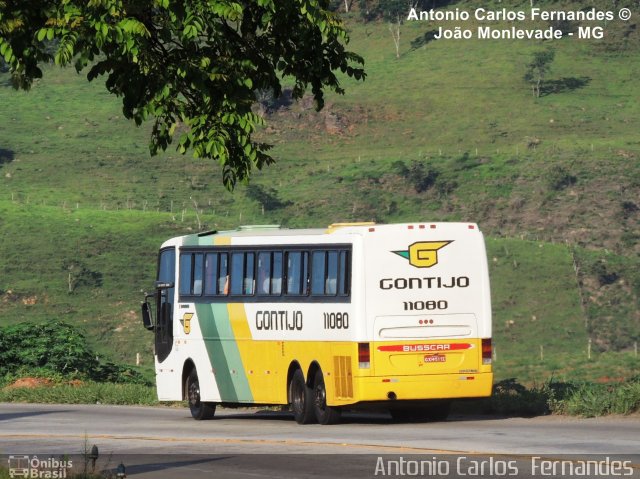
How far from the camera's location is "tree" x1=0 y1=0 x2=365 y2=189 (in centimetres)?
1408

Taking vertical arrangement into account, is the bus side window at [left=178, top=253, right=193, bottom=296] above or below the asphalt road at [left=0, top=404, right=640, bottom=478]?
above

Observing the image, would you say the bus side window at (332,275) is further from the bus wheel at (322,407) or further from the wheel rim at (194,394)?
the wheel rim at (194,394)

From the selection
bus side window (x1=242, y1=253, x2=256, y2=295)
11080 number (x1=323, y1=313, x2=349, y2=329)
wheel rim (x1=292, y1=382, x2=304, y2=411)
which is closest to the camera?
11080 number (x1=323, y1=313, x2=349, y2=329)

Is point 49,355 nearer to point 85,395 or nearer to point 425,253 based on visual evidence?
point 85,395

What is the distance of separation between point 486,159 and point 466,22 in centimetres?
4830

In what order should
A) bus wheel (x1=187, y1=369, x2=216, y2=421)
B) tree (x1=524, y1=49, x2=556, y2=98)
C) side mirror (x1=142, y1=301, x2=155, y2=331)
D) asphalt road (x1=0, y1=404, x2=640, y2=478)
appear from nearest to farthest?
1. asphalt road (x1=0, y1=404, x2=640, y2=478)
2. bus wheel (x1=187, y1=369, x2=216, y2=421)
3. side mirror (x1=142, y1=301, x2=155, y2=331)
4. tree (x1=524, y1=49, x2=556, y2=98)

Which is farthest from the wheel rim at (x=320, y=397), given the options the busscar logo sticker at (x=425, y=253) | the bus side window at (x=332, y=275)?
the busscar logo sticker at (x=425, y=253)

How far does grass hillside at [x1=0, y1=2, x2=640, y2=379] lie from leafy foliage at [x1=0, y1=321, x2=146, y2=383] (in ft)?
68.4

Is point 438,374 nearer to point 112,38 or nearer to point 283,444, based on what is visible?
point 283,444

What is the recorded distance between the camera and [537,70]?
488 feet

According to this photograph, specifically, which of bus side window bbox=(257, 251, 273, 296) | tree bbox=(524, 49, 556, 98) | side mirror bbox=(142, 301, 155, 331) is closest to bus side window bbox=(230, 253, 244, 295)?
bus side window bbox=(257, 251, 273, 296)

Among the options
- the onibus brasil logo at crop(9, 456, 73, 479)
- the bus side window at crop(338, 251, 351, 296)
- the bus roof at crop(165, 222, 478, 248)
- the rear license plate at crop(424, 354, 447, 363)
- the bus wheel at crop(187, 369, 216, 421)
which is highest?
the bus roof at crop(165, 222, 478, 248)

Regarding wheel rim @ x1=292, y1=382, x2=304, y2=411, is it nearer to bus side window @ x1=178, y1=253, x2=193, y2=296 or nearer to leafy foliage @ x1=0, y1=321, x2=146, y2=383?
bus side window @ x1=178, y1=253, x2=193, y2=296

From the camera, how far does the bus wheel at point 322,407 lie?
24886 mm
